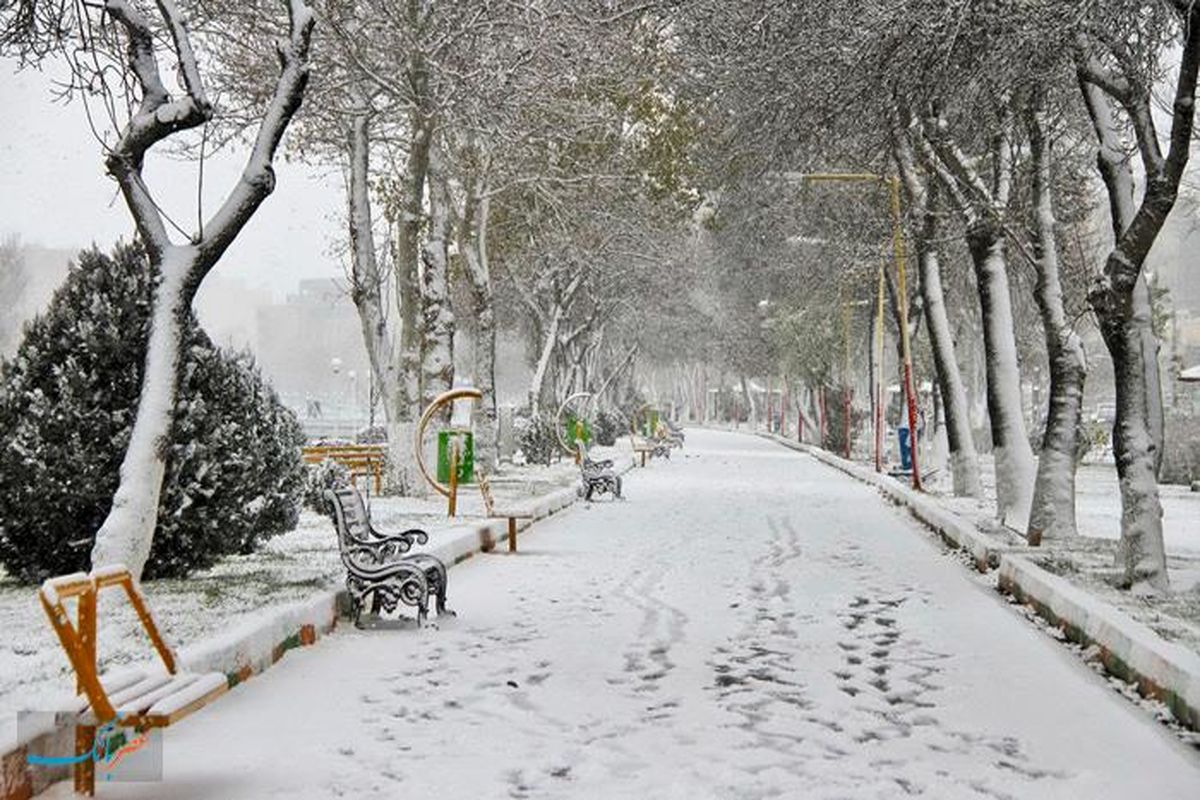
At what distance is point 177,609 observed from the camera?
9.15 metres

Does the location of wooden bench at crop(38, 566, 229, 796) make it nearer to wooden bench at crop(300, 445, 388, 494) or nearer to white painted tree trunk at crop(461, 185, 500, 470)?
wooden bench at crop(300, 445, 388, 494)

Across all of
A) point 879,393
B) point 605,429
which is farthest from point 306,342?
point 879,393

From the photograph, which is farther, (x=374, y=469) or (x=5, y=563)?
(x=374, y=469)

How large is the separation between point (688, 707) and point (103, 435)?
17.8 feet

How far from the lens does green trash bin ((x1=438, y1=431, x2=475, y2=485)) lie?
21.7 meters

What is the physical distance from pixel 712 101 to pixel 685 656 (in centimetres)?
1183

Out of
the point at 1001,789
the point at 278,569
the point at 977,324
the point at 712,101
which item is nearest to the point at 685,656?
the point at 1001,789

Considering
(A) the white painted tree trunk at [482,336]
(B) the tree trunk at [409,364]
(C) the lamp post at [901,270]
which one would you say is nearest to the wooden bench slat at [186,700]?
(B) the tree trunk at [409,364]

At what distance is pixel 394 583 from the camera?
9.75 metres

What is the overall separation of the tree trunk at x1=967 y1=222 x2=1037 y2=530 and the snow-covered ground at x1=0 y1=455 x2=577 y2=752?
6.81m

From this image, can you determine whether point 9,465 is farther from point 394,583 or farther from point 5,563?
point 394,583

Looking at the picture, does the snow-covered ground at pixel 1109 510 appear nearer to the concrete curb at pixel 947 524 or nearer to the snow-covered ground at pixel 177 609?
the concrete curb at pixel 947 524

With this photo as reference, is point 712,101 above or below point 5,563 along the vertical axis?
above

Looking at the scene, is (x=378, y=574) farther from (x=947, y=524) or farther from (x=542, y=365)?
(x=542, y=365)
